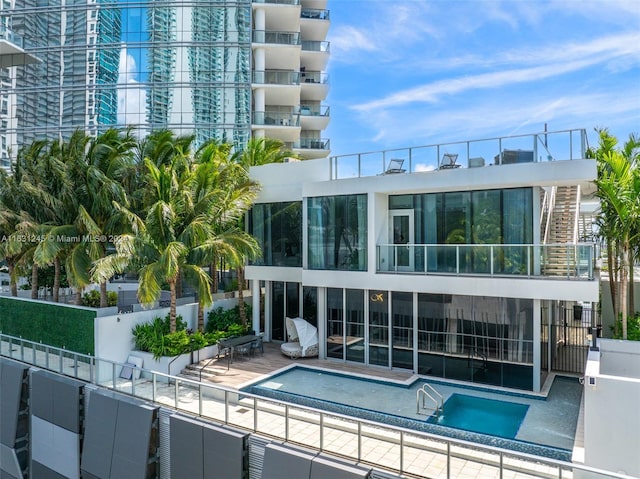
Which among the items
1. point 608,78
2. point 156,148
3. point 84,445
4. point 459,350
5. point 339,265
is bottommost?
point 84,445

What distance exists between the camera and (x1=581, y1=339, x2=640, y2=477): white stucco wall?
7438 millimetres

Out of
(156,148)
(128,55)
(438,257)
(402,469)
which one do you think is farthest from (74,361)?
(128,55)

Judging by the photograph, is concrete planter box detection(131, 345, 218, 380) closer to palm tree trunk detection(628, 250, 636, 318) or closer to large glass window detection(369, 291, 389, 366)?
large glass window detection(369, 291, 389, 366)

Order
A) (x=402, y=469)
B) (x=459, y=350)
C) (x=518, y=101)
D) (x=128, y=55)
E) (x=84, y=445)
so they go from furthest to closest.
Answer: (x=128, y=55)
(x=518, y=101)
(x=459, y=350)
(x=84, y=445)
(x=402, y=469)

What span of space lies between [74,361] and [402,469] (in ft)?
33.4

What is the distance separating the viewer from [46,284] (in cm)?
2248

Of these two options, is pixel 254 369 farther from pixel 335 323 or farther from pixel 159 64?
pixel 159 64

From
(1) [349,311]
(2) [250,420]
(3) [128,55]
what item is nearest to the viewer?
(2) [250,420]

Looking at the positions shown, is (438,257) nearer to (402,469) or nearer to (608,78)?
(402,469)

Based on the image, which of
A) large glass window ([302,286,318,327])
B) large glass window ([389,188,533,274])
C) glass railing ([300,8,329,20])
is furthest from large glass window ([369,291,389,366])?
glass railing ([300,8,329,20])

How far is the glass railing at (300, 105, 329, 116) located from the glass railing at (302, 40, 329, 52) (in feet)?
14.0

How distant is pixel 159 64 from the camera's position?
98.8 ft

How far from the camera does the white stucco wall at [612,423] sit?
7438 mm

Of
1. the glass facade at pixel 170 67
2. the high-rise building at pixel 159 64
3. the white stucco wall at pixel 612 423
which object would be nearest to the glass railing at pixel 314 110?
the high-rise building at pixel 159 64
